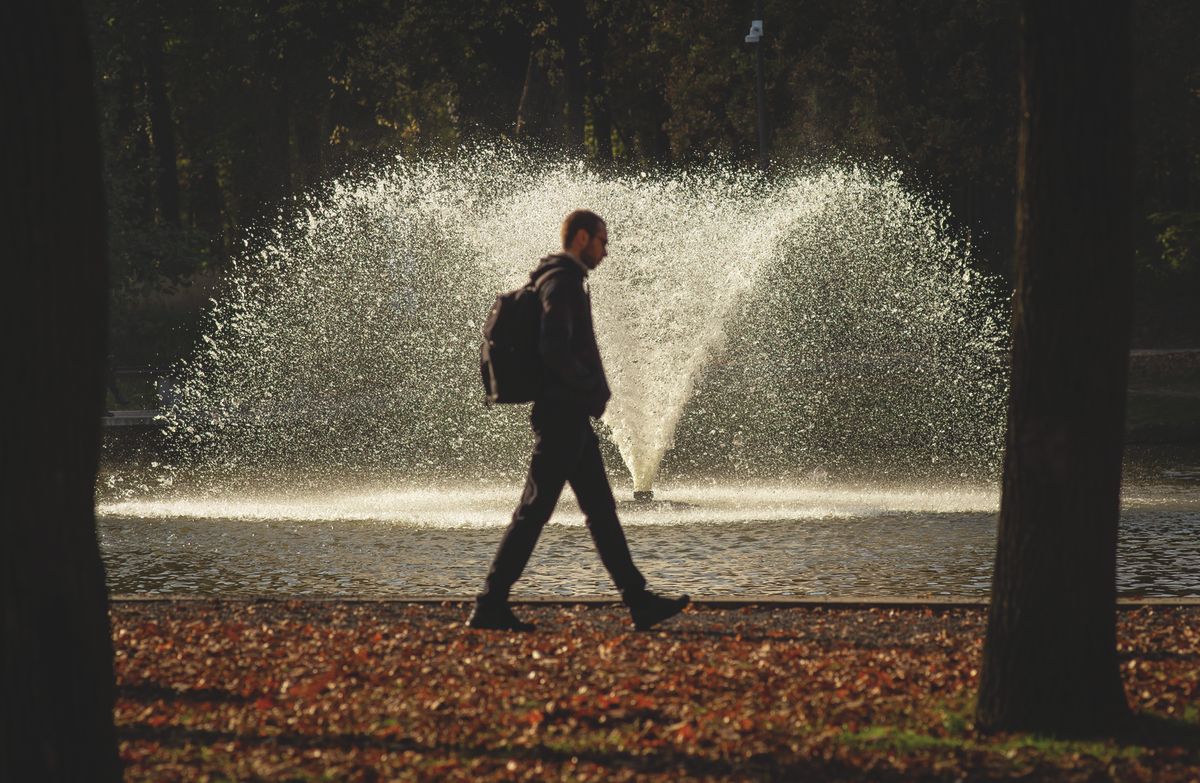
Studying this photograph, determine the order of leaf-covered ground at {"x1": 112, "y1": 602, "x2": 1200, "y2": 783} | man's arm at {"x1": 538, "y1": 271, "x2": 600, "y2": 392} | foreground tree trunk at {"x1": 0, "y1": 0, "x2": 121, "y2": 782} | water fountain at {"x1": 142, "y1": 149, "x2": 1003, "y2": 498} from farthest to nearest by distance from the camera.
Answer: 1. water fountain at {"x1": 142, "y1": 149, "x2": 1003, "y2": 498}
2. man's arm at {"x1": 538, "y1": 271, "x2": 600, "y2": 392}
3. leaf-covered ground at {"x1": 112, "y1": 602, "x2": 1200, "y2": 783}
4. foreground tree trunk at {"x1": 0, "y1": 0, "x2": 121, "y2": 782}

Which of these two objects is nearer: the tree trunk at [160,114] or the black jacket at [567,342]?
the black jacket at [567,342]

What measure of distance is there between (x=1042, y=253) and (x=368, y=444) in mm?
17518

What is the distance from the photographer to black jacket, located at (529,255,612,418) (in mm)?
7707

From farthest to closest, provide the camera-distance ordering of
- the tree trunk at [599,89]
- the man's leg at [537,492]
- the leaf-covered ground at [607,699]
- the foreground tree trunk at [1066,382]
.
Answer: the tree trunk at [599,89], the man's leg at [537,492], the foreground tree trunk at [1066,382], the leaf-covered ground at [607,699]

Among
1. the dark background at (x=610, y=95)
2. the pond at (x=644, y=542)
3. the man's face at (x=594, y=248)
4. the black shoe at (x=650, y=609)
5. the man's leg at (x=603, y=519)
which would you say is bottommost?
the pond at (x=644, y=542)

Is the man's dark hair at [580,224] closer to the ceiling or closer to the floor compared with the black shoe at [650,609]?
closer to the ceiling

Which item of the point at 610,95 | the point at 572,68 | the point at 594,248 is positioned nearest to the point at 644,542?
the point at 594,248

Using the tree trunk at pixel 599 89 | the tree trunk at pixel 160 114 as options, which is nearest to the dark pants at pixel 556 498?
the tree trunk at pixel 599 89

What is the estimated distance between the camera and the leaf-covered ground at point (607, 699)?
18.0 feet

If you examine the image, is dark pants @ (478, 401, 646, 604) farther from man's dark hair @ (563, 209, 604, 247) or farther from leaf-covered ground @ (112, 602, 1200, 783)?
man's dark hair @ (563, 209, 604, 247)

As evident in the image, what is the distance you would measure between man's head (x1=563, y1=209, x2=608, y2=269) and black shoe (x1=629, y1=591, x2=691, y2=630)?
1.61 m

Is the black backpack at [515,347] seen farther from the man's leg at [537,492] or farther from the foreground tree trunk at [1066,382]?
the foreground tree trunk at [1066,382]

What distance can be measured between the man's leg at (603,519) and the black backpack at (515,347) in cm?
38

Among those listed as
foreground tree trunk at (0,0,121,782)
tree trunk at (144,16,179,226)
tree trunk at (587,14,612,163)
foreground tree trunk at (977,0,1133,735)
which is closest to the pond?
foreground tree trunk at (977,0,1133,735)
